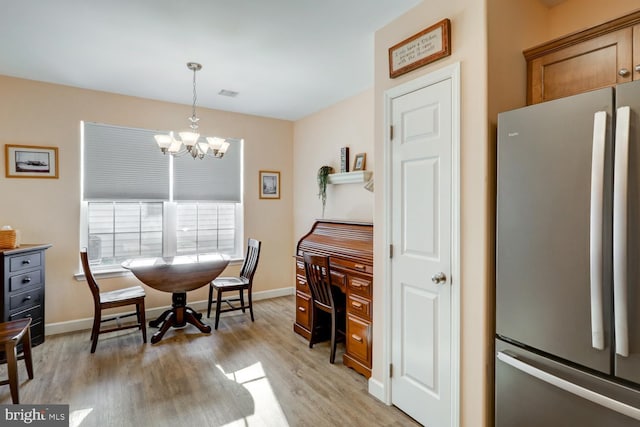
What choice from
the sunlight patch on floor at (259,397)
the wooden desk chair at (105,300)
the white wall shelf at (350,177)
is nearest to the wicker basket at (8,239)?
the wooden desk chair at (105,300)

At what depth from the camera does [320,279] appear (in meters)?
2.95

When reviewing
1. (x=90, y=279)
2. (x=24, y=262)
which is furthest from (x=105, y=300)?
(x=24, y=262)

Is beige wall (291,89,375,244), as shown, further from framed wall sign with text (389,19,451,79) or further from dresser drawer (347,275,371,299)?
framed wall sign with text (389,19,451,79)

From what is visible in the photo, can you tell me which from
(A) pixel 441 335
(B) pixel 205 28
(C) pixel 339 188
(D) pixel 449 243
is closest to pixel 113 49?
(B) pixel 205 28

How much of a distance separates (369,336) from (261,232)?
263 cm

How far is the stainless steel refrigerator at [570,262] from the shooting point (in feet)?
3.84

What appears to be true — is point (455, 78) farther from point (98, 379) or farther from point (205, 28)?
point (98, 379)

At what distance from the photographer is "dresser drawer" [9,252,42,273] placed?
115 inches

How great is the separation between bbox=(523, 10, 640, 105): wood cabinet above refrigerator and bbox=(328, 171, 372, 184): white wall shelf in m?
1.80

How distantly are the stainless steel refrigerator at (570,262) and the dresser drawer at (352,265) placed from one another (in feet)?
3.57

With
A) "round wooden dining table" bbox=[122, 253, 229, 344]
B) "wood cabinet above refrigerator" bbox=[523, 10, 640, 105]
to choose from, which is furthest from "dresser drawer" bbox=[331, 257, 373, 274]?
"wood cabinet above refrigerator" bbox=[523, 10, 640, 105]

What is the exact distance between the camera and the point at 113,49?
8.79ft

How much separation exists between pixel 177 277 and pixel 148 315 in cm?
107

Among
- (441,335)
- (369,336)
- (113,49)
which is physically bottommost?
(369,336)
